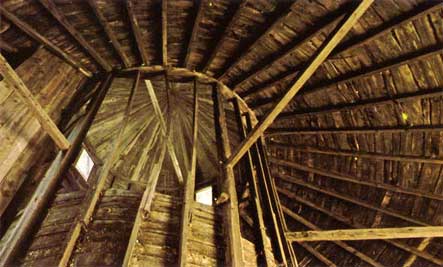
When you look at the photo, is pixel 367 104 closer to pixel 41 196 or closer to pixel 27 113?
pixel 41 196

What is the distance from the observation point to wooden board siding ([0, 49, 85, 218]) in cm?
460

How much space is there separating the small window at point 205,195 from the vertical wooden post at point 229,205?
4.23 m

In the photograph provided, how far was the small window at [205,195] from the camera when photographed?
34.1ft

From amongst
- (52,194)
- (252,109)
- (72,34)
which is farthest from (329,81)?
(52,194)

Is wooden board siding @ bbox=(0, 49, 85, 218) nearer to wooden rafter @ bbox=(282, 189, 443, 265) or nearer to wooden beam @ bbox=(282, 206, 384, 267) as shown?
wooden rafter @ bbox=(282, 189, 443, 265)

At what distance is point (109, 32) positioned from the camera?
229 inches

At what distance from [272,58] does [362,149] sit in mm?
2799

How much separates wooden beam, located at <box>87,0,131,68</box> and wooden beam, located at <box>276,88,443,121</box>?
3.39 m

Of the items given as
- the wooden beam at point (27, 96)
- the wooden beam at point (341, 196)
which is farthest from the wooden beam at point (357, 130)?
the wooden beam at point (27, 96)

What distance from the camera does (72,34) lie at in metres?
5.68

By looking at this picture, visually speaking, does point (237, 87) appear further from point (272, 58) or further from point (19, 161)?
point (19, 161)

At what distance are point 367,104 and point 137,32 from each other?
4.30 m

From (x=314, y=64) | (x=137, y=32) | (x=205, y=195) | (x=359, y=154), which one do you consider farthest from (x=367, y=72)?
(x=205, y=195)

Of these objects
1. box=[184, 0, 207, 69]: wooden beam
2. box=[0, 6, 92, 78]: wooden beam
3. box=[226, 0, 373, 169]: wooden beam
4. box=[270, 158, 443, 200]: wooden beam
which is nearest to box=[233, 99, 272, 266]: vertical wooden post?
box=[226, 0, 373, 169]: wooden beam
